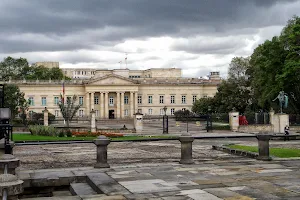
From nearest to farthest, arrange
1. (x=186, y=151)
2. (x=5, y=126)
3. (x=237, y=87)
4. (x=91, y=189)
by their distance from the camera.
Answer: (x=91, y=189) < (x=5, y=126) < (x=186, y=151) < (x=237, y=87)

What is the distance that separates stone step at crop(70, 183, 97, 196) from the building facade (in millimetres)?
75283

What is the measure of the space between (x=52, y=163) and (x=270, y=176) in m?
7.94

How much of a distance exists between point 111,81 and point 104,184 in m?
80.0

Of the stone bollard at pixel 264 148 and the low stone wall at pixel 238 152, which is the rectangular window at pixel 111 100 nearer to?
the low stone wall at pixel 238 152

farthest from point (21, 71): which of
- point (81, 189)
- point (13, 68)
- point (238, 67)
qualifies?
point (81, 189)

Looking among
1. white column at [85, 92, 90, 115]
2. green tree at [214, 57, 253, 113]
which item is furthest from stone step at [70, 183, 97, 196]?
white column at [85, 92, 90, 115]

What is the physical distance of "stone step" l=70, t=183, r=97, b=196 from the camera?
10.5 m

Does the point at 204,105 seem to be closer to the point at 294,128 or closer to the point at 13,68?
the point at 294,128

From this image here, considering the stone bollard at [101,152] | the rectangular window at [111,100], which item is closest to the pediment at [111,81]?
the rectangular window at [111,100]

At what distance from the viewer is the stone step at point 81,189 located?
10494 mm

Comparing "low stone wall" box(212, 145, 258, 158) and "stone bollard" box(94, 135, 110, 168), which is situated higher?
"stone bollard" box(94, 135, 110, 168)

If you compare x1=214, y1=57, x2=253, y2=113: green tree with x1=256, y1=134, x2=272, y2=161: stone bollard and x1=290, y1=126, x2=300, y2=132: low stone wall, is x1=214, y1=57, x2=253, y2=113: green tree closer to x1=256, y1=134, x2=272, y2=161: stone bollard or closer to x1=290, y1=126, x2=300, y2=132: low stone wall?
x1=290, y1=126, x2=300, y2=132: low stone wall

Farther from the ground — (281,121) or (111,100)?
(111,100)

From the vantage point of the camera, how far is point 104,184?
1062 cm
